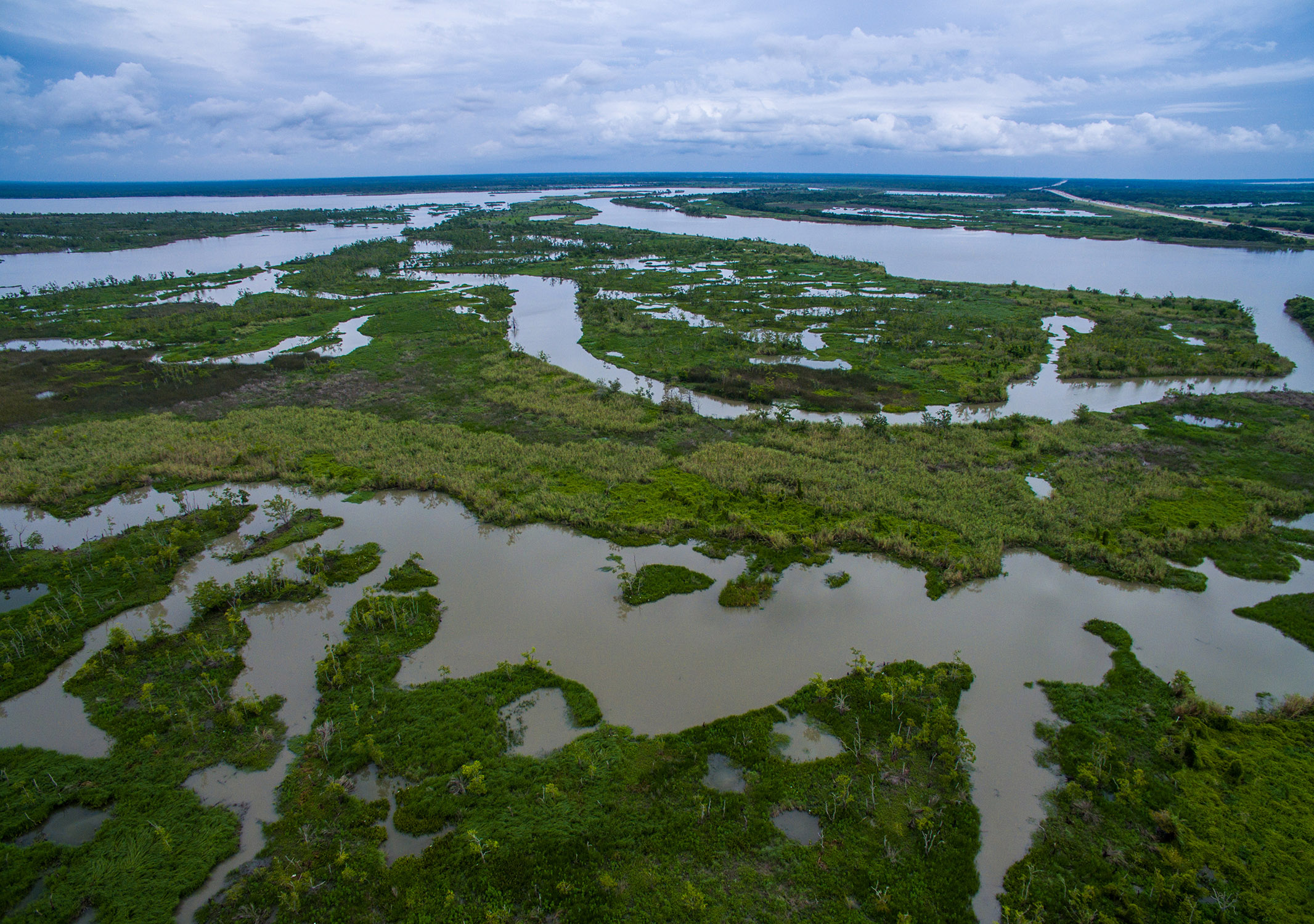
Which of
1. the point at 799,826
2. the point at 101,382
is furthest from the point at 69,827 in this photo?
the point at 101,382

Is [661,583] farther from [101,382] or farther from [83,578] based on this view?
[101,382]

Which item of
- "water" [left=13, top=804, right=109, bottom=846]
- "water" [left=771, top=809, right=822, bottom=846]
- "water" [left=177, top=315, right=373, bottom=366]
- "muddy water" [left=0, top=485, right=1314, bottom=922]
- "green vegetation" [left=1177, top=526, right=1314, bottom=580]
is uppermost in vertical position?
"water" [left=177, top=315, right=373, bottom=366]

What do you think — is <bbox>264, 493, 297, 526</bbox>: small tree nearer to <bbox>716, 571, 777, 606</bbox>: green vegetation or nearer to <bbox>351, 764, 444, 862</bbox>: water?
<bbox>351, 764, 444, 862</bbox>: water

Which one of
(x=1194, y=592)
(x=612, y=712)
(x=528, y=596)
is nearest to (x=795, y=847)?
(x=612, y=712)

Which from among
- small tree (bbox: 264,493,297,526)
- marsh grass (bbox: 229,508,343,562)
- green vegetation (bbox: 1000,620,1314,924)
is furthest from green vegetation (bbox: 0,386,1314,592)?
green vegetation (bbox: 1000,620,1314,924)

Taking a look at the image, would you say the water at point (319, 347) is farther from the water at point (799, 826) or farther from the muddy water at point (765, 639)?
the water at point (799, 826)

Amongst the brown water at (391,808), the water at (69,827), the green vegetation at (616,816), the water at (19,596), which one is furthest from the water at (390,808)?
the water at (19,596)
